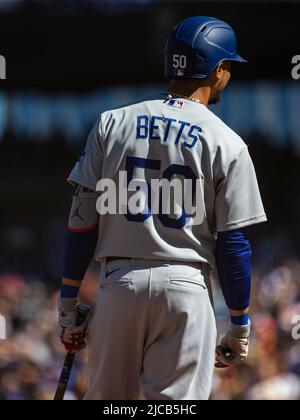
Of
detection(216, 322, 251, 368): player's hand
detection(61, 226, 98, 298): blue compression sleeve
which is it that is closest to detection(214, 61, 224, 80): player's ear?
detection(61, 226, 98, 298): blue compression sleeve

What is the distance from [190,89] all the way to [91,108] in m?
21.0

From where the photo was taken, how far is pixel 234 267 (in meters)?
3.76

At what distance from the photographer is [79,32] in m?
20.5

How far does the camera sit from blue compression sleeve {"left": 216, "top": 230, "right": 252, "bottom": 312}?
3740mm

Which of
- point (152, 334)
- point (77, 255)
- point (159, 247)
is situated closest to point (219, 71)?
point (159, 247)

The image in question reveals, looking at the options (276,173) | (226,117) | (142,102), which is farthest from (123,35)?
(142,102)

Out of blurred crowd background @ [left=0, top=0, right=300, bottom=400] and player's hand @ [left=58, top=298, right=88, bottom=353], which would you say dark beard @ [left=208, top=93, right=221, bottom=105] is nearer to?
player's hand @ [left=58, top=298, right=88, bottom=353]

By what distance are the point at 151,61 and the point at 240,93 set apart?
14.9ft

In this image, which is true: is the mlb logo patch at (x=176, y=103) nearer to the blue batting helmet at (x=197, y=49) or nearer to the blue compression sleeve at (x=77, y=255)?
the blue batting helmet at (x=197, y=49)

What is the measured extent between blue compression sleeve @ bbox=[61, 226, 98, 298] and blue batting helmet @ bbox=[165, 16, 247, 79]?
2.46ft

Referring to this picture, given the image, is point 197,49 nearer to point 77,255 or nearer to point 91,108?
point 77,255

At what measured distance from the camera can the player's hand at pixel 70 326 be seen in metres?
3.84

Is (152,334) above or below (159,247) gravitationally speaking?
below

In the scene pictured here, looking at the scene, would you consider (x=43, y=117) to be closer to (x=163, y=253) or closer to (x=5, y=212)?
(x=5, y=212)
